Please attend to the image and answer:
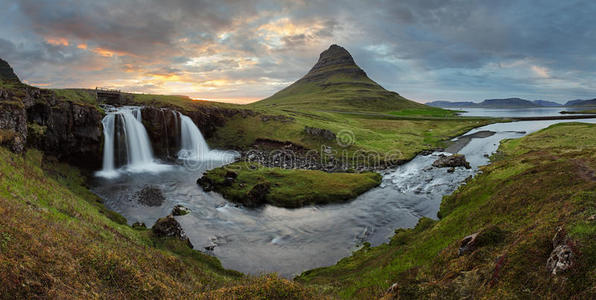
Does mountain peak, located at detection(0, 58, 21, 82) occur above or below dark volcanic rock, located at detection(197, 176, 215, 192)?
above

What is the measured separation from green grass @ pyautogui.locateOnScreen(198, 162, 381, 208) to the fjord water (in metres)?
1.58

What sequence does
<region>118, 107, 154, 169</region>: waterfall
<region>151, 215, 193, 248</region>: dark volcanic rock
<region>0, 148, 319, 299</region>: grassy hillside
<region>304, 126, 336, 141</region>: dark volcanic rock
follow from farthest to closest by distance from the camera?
<region>304, 126, 336, 141</region>: dark volcanic rock < <region>118, 107, 154, 169</region>: waterfall < <region>151, 215, 193, 248</region>: dark volcanic rock < <region>0, 148, 319, 299</region>: grassy hillside

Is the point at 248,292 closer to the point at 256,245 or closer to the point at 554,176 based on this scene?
the point at 256,245

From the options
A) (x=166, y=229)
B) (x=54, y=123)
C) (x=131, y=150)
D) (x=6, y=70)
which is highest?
(x=6, y=70)

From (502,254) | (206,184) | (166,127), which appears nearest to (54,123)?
(166,127)

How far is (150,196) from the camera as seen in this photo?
3934cm

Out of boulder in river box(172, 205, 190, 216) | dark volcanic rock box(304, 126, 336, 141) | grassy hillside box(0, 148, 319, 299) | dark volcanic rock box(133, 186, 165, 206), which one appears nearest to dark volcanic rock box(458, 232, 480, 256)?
grassy hillside box(0, 148, 319, 299)

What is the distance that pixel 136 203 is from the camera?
3631cm

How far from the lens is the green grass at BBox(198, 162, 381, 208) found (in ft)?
132

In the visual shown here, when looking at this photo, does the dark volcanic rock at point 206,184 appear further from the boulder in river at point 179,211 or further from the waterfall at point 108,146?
the waterfall at point 108,146

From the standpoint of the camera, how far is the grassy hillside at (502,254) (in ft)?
30.2

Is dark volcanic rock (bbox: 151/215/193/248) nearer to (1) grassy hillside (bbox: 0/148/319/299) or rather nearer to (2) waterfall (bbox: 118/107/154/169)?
(1) grassy hillside (bbox: 0/148/319/299)

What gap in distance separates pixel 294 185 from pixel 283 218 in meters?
10.1

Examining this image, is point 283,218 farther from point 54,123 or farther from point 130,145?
point 54,123
